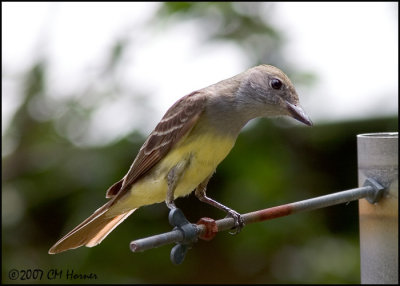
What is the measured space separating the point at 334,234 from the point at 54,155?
2137 millimetres

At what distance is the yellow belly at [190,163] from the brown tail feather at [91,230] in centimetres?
21

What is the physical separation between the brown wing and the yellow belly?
1.3 inches

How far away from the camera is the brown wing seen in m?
3.62

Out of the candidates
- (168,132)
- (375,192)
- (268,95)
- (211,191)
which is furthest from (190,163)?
(211,191)

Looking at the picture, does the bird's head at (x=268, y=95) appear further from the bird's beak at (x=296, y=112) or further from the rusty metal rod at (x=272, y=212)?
the rusty metal rod at (x=272, y=212)

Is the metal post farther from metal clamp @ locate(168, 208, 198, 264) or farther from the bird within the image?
metal clamp @ locate(168, 208, 198, 264)

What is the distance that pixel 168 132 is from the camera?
12.1 ft

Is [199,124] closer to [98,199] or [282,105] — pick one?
[282,105]

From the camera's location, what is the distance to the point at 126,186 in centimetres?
377

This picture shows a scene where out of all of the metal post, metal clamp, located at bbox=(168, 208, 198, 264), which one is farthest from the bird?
metal clamp, located at bbox=(168, 208, 198, 264)

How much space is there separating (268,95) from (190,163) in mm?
500

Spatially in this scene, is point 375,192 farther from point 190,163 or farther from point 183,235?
point 183,235

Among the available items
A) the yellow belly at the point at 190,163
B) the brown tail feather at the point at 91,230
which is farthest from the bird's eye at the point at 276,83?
the brown tail feather at the point at 91,230

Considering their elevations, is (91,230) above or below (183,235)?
below
